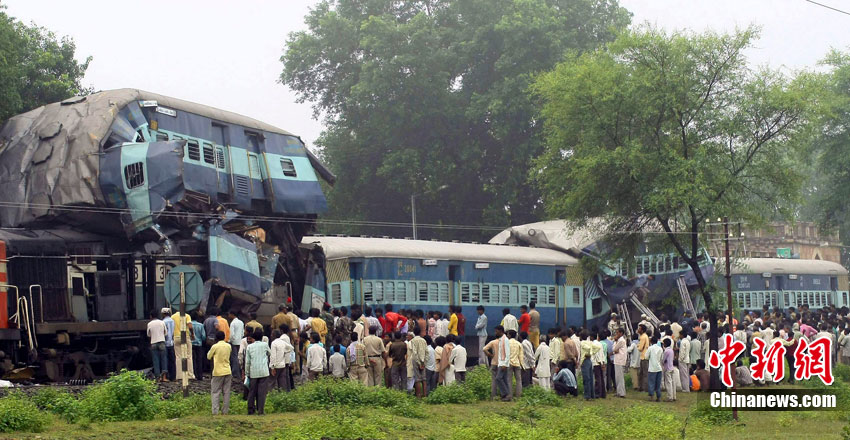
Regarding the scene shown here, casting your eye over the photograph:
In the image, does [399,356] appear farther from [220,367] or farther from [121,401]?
[121,401]

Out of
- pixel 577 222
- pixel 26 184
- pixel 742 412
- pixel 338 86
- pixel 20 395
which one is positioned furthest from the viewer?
pixel 338 86

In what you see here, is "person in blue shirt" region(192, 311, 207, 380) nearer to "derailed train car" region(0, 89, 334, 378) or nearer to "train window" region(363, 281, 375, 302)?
"derailed train car" region(0, 89, 334, 378)

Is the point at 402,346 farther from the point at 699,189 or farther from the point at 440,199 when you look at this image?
the point at 440,199

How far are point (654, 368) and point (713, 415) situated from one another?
444 centimetres

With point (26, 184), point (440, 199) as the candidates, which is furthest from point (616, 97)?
point (440, 199)

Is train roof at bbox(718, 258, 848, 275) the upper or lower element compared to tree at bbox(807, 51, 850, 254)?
lower

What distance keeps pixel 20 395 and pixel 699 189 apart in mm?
16316

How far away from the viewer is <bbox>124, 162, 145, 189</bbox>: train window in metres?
24.2

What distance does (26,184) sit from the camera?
25.1m

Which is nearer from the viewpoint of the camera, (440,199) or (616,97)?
(616,97)

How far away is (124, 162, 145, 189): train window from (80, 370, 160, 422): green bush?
8.07m

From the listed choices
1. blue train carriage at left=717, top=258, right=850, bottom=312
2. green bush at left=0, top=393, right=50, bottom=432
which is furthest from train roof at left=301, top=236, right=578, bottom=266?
green bush at left=0, top=393, right=50, bottom=432

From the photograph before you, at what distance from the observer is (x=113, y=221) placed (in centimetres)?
2456

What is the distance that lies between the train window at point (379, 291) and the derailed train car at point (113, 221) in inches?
123
